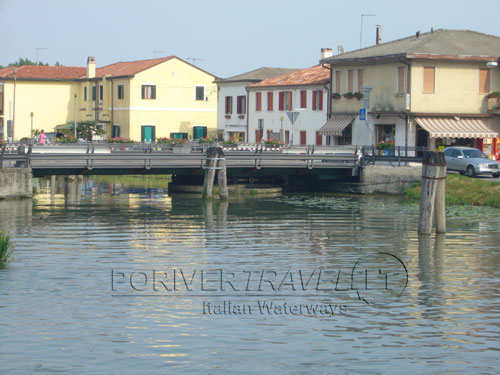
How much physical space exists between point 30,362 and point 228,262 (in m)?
9.45

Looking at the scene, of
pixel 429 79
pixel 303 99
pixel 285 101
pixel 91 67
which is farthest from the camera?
pixel 91 67

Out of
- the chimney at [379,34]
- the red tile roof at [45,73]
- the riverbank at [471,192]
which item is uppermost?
the chimney at [379,34]

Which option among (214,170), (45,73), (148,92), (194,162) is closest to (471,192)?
(214,170)

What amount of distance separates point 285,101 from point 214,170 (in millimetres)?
28760

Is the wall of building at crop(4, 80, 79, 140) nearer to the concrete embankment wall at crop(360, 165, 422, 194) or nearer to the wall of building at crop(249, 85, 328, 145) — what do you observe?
the wall of building at crop(249, 85, 328, 145)

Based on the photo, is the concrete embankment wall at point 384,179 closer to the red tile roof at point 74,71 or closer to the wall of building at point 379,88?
the wall of building at point 379,88

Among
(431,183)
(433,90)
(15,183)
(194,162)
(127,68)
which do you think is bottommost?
(15,183)

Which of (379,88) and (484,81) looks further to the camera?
(379,88)

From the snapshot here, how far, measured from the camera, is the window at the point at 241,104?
76.6 metres

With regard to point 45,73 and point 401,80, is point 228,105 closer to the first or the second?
point 45,73

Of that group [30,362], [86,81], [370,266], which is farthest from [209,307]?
[86,81]

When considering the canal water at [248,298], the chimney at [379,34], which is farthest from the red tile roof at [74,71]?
the canal water at [248,298]

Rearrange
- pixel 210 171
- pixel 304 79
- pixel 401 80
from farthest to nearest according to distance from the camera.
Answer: pixel 304 79 → pixel 401 80 → pixel 210 171

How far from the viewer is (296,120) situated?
6650cm
